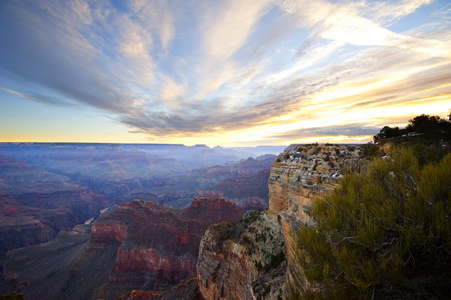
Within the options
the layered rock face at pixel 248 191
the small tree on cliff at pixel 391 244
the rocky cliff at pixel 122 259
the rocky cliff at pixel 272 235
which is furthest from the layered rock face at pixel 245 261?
the layered rock face at pixel 248 191

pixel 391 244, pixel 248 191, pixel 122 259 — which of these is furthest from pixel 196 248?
pixel 248 191

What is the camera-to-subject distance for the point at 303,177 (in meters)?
12.7

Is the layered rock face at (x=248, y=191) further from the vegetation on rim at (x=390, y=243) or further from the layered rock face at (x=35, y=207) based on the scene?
the vegetation on rim at (x=390, y=243)

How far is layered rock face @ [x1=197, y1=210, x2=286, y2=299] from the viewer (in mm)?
10700

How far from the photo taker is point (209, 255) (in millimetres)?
16781

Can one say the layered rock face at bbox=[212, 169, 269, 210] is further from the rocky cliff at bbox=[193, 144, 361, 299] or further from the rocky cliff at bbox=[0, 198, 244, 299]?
the rocky cliff at bbox=[193, 144, 361, 299]

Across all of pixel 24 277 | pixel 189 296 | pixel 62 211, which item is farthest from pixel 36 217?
pixel 189 296

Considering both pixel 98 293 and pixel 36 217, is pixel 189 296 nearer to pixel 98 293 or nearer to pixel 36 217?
pixel 98 293

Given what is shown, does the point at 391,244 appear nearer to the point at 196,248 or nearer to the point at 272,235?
the point at 272,235

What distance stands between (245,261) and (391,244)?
12099 millimetres

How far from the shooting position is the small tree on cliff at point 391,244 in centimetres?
297

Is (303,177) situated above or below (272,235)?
above

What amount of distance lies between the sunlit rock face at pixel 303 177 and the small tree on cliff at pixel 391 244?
3.94m

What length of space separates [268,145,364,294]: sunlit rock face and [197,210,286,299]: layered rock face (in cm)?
208
